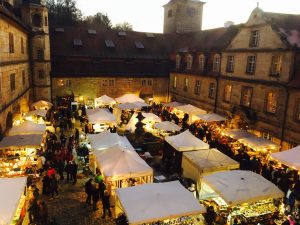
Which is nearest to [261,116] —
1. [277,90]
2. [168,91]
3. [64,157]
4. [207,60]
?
[277,90]

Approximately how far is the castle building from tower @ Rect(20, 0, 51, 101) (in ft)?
0.32

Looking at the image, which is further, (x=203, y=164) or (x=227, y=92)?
(x=227, y=92)

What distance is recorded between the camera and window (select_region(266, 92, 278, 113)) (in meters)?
22.0

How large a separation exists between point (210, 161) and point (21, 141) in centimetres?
1091

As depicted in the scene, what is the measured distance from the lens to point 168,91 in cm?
3981

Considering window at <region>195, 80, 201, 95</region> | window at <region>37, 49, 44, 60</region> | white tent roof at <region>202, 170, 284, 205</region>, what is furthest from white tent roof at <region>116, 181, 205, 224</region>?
window at <region>37, 49, 44, 60</region>

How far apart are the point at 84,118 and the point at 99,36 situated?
14.3 m

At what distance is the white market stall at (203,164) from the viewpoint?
15.0 m

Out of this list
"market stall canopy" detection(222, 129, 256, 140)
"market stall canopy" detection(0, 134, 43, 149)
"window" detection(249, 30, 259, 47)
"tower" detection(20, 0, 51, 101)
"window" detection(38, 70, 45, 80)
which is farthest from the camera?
"window" detection(38, 70, 45, 80)

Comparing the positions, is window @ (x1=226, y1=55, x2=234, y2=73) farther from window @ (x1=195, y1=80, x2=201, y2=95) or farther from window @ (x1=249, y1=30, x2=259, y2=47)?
window @ (x1=195, y1=80, x2=201, y2=95)

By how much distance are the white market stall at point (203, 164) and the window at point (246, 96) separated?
10402mm

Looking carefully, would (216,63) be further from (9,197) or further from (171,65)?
(9,197)

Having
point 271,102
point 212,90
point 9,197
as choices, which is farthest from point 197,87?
point 9,197

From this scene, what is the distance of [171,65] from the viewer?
39.4 meters
